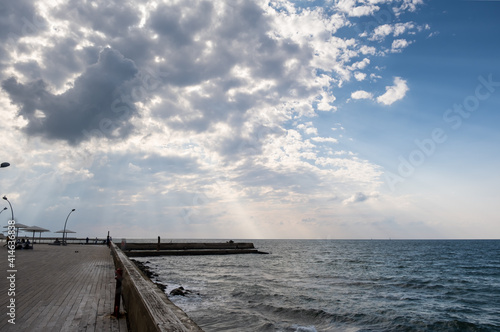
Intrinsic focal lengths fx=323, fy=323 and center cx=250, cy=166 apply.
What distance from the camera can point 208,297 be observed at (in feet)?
65.1

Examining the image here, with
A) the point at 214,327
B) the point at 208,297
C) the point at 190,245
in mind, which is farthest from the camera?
the point at 190,245

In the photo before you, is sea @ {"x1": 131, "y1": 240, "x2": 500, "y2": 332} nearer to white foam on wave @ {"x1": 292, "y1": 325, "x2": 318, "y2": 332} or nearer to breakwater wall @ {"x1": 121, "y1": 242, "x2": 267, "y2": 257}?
white foam on wave @ {"x1": 292, "y1": 325, "x2": 318, "y2": 332}

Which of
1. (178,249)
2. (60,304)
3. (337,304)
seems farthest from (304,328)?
(178,249)

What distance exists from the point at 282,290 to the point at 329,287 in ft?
13.3

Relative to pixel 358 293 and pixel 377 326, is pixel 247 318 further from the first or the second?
pixel 358 293

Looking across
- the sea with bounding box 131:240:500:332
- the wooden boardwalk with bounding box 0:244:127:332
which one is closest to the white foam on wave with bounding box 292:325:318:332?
the sea with bounding box 131:240:500:332

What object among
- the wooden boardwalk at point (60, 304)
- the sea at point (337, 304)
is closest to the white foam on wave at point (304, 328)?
the sea at point (337, 304)

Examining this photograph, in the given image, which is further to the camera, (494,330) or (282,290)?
(282,290)

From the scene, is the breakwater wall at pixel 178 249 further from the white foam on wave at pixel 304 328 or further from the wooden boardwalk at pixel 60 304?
the white foam on wave at pixel 304 328

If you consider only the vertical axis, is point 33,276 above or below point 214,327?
above

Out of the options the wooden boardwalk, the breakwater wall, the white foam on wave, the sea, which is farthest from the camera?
the breakwater wall

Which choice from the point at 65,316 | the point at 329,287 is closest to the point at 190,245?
the point at 329,287

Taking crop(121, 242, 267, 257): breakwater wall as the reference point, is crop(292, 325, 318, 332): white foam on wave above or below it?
above

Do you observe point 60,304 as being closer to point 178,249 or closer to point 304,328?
point 304,328
